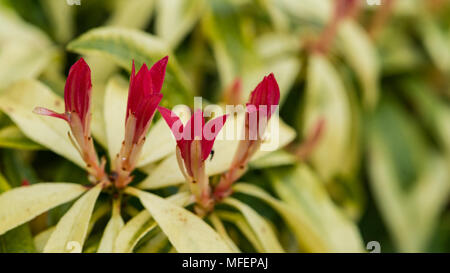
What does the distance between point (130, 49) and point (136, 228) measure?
7.6 inches

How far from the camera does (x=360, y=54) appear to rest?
0.75 metres

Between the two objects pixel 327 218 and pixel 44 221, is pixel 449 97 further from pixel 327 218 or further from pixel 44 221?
pixel 44 221

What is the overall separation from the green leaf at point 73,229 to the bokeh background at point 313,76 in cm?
5

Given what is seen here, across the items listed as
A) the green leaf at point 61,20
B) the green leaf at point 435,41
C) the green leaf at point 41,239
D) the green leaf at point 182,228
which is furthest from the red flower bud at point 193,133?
the green leaf at point 435,41

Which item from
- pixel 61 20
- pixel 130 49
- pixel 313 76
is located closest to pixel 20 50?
pixel 61 20

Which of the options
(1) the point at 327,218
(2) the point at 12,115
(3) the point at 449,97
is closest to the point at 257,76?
(1) the point at 327,218

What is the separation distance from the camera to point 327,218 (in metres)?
0.60

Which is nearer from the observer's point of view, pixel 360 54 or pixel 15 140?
pixel 15 140

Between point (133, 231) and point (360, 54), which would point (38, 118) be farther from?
point (360, 54)

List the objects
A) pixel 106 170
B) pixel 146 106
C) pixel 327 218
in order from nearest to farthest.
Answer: pixel 146 106, pixel 106 170, pixel 327 218

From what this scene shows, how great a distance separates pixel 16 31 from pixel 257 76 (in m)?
0.33

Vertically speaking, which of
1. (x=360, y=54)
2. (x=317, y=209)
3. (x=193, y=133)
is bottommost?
(x=317, y=209)

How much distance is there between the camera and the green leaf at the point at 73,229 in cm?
41

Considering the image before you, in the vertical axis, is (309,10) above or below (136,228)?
above
